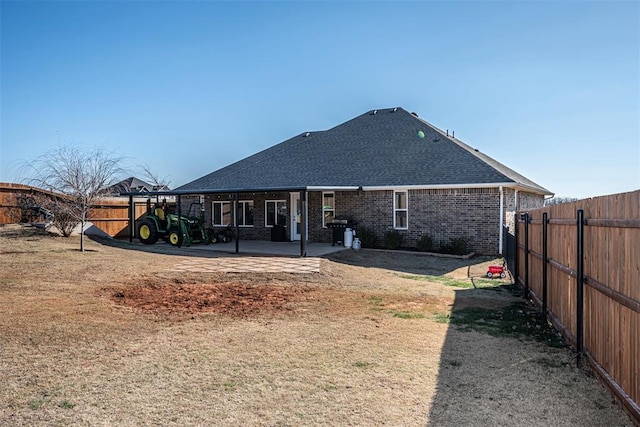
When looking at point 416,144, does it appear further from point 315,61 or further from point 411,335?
point 411,335

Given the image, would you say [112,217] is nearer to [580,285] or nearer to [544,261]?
[544,261]

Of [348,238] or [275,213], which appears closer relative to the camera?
[348,238]

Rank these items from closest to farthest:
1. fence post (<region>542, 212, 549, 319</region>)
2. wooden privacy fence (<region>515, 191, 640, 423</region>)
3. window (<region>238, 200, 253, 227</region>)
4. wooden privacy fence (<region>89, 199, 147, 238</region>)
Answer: wooden privacy fence (<region>515, 191, 640, 423</region>), fence post (<region>542, 212, 549, 319</region>), wooden privacy fence (<region>89, 199, 147, 238</region>), window (<region>238, 200, 253, 227</region>)

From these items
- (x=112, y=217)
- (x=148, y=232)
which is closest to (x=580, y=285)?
(x=148, y=232)

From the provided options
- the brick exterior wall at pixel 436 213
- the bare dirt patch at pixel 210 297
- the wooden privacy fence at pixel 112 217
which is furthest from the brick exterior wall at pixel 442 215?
the wooden privacy fence at pixel 112 217

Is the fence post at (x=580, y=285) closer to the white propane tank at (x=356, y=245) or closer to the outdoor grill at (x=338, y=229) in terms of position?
the white propane tank at (x=356, y=245)

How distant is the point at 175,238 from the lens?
60.1 ft

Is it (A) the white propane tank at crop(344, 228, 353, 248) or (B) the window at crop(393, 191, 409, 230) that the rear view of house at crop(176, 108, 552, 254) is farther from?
(A) the white propane tank at crop(344, 228, 353, 248)

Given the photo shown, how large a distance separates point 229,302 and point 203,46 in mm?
9424

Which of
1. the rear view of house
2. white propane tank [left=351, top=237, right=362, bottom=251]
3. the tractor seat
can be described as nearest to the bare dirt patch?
the rear view of house

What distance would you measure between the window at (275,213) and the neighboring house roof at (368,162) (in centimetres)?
108

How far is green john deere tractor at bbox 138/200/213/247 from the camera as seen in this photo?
18219 mm

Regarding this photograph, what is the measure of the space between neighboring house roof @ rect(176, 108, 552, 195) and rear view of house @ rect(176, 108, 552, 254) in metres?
0.05

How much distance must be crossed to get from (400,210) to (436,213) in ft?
A: 4.88
